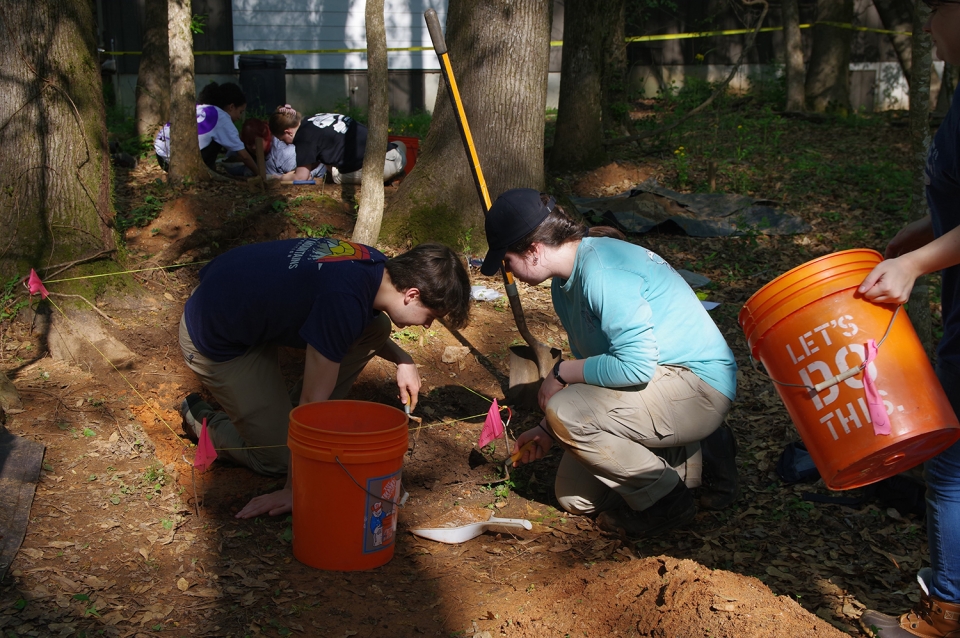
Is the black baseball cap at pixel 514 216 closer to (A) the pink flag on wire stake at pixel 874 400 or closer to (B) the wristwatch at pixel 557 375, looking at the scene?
(B) the wristwatch at pixel 557 375

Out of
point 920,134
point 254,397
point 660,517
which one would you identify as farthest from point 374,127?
point 920,134

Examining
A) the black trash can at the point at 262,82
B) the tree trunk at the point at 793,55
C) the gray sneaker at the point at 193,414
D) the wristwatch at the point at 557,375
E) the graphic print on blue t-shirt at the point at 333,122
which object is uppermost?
the tree trunk at the point at 793,55

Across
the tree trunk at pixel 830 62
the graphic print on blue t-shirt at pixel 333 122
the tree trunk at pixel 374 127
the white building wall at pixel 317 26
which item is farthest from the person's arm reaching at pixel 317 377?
the white building wall at pixel 317 26

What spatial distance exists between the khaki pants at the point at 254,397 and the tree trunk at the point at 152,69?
5.95 m

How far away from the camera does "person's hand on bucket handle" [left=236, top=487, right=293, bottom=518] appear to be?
130 inches

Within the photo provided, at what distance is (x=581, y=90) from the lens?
873cm

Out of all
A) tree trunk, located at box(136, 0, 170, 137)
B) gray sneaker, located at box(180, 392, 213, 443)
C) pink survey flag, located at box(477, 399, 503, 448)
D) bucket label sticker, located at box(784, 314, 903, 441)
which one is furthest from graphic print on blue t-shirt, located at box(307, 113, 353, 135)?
bucket label sticker, located at box(784, 314, 903, 441)

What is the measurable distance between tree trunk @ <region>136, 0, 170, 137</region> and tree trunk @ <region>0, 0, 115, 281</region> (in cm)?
444

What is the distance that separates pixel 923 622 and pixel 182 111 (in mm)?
5996

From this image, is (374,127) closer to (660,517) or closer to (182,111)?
(182,111)

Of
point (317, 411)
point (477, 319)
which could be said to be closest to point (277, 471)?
point (317, 411)

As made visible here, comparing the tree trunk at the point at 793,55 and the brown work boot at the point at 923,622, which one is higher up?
the tree trunk at the point at 793,55

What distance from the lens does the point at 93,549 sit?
2926 mm

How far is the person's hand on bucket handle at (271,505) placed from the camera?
3.29 metres
